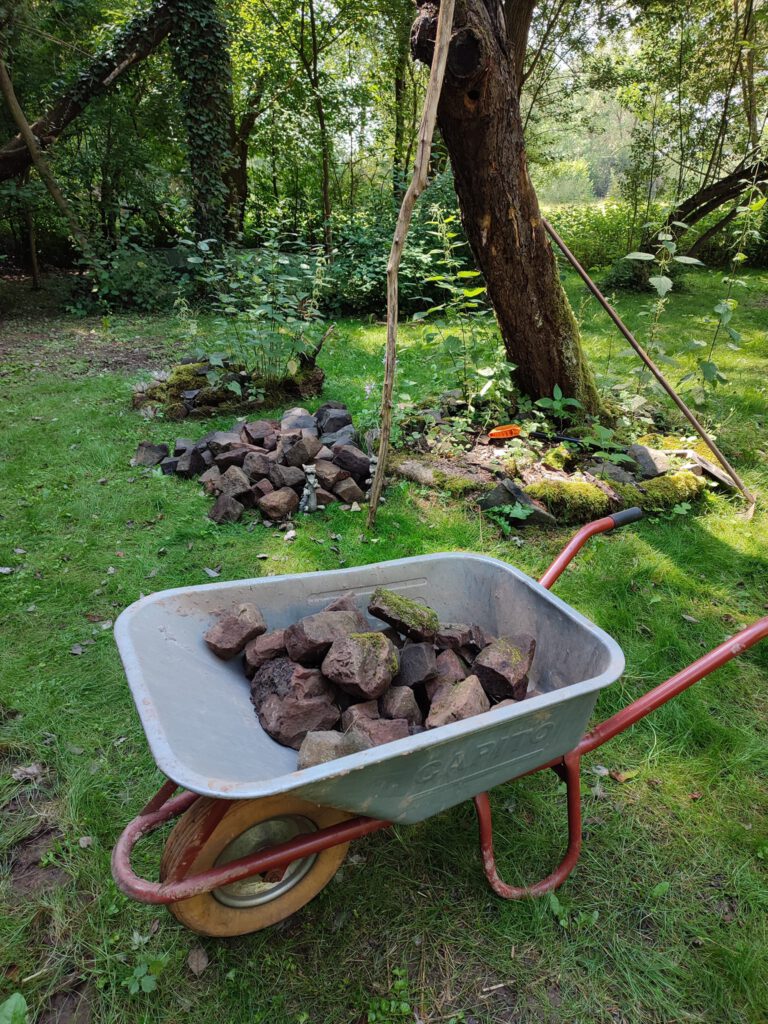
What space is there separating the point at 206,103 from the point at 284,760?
9821 mm

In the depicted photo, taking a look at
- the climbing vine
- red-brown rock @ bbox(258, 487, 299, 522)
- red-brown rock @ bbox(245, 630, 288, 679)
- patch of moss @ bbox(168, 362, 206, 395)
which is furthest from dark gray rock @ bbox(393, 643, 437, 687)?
the climbing vine

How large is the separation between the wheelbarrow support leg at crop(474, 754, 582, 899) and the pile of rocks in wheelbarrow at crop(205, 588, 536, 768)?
0.74 ft

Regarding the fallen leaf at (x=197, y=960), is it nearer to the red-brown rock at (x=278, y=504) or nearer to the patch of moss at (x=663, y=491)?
the red-brown rock at (x=278, y=504)

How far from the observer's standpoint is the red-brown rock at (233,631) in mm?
1550

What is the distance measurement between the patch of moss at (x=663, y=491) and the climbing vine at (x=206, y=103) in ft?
26.4

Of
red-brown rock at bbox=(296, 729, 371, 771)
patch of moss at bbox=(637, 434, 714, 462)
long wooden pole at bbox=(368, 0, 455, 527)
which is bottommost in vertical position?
red-brown rock at bbox=(296, 729, 371, 771)

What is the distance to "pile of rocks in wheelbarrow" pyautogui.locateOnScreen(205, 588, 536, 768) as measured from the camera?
1.47 m

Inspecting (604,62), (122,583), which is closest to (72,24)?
(604,62)

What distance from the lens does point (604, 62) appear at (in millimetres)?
11344

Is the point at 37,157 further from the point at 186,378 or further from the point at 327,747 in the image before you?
the point at 327,747

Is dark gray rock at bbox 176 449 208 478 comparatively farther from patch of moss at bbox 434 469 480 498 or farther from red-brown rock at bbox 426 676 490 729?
red-brown rock at bbox 426 676 490 729

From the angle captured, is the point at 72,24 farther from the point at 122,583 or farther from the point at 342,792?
the point at 342,792

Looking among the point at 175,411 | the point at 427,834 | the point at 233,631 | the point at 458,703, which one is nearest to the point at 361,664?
the point at 458,703

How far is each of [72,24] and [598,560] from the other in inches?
454
